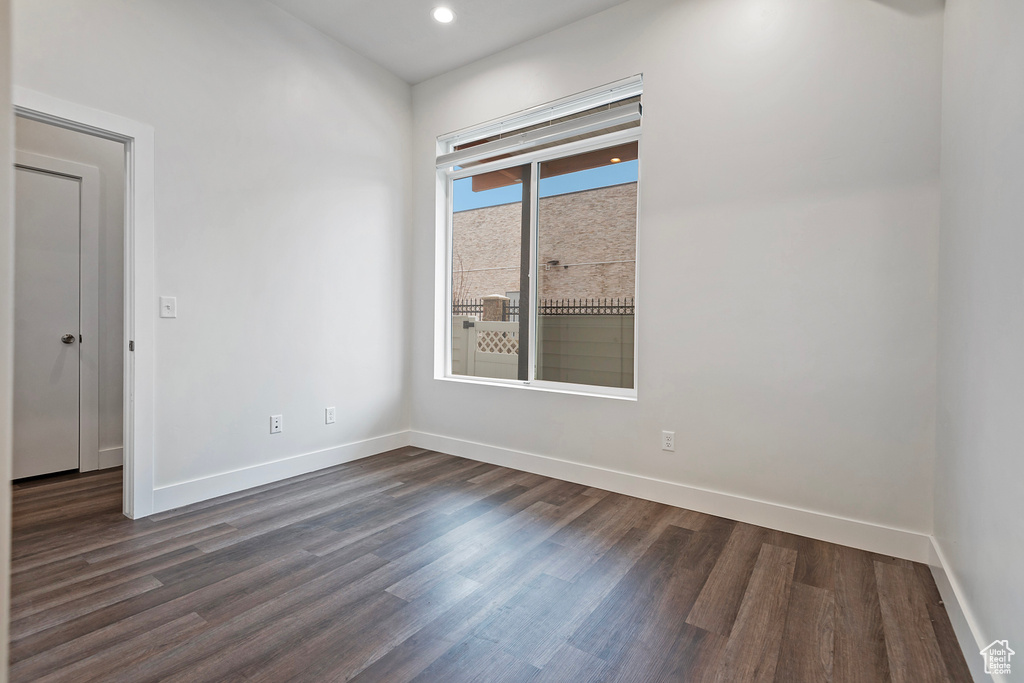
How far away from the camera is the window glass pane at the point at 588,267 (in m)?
3.11

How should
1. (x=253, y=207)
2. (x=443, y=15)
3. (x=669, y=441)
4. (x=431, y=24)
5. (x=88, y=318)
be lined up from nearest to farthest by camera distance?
(x=669, y=441) < (x=253, y=207) < (x=443, y=15) < (x=431, y=24) < (x=88, y=318)

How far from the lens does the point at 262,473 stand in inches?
120

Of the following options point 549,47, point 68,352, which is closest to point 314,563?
point 68,352

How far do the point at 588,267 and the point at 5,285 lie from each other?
9.75 feet

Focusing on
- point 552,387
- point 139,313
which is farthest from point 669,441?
point 139,313

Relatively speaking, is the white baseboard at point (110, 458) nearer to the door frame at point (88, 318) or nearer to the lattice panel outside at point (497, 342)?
the door frame at point (88, 318)

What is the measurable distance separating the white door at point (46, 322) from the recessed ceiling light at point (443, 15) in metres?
2.63

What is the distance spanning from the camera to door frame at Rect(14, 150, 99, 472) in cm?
328

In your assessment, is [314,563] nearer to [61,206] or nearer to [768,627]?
[768,627]

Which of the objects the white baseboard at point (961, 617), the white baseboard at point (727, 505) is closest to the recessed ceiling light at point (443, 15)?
the white baseboard at point (727, 505)

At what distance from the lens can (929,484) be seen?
84.0 inches

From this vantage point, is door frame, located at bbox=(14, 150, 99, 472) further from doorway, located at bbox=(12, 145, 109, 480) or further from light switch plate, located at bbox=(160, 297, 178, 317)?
light switch plate, located at bbox=(160, 297, 178, 317)

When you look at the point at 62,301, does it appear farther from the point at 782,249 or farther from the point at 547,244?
the point at 782,249

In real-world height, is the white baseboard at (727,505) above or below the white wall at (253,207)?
below
